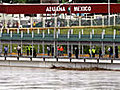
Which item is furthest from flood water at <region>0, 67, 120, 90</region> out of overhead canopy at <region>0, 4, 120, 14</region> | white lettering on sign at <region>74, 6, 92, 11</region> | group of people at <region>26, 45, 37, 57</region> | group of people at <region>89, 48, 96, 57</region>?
white lettering on sign at <region>74, 6, 92, 11</region>

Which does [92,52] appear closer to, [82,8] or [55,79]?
[55,79]

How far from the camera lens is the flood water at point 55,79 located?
78.8 meters

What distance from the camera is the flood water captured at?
78750mm

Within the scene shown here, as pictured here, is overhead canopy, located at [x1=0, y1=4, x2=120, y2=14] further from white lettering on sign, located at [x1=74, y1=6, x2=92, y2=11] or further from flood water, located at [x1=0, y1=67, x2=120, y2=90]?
flood water, located at [x1=0, y1=67, x2=120, y2=90]

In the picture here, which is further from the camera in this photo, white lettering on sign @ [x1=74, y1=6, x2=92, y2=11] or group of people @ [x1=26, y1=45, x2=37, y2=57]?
white lettering on sign @ [x1=74, y1=6, x2=92, y2=11]

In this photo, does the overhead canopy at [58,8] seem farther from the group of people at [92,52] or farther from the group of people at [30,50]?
the group of people at [92,52]

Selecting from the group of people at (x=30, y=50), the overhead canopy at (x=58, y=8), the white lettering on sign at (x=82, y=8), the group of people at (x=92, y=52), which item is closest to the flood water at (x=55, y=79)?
the group of people at (x=30, y=50)

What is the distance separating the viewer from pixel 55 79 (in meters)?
86.9

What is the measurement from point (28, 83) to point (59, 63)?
1778 centimetres

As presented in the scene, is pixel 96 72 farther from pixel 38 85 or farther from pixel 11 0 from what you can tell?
pixel 11 0

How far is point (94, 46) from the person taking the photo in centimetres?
10206

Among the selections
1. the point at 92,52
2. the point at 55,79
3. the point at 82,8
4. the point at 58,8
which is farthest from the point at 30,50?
the point at 82,8

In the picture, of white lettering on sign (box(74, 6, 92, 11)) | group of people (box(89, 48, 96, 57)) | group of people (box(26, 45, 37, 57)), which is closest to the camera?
group of people (box(89, 48, 96, 57))

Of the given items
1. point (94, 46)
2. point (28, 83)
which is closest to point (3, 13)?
point (94, 46)
